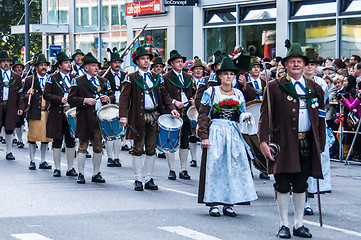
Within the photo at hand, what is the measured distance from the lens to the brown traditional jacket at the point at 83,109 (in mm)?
12414

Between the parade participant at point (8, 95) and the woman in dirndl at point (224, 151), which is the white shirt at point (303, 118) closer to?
the woman in dirndl at point (224, 151)

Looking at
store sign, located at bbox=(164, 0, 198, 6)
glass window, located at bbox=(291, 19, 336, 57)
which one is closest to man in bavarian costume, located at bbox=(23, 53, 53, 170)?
glass window, located at bbox=(291, 19, 336, 57)

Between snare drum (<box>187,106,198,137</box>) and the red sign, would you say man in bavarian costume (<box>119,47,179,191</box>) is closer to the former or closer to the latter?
snare drum (<box>187,106,198,137</box>)

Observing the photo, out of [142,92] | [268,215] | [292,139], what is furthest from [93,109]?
[292,139]

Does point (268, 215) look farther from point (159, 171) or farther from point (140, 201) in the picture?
point (159, 171)

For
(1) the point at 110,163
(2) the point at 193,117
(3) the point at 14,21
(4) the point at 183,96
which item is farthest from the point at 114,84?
(3) the point at 14,21

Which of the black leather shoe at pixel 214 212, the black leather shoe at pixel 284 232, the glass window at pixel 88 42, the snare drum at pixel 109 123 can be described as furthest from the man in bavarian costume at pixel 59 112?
the glass window at pixel 88 42

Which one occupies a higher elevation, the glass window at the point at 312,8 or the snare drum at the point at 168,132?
the glass window at the point at 312,8

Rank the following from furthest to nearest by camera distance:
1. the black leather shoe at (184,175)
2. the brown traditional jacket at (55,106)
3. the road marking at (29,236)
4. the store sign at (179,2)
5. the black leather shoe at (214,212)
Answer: the store sign at (179,2) → the brown traditional jacket at (55,106) → the black leather shoe at (184,175) → the black leather shoe at (214,212) → the road marking at (29,236)

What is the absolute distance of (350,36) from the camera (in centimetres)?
2266

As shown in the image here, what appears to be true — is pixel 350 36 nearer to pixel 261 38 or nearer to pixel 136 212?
pixel 261 38

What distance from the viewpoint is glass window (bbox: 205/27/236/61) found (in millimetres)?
28125

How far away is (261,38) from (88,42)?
14820 mm

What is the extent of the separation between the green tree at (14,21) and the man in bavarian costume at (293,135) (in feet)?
123
